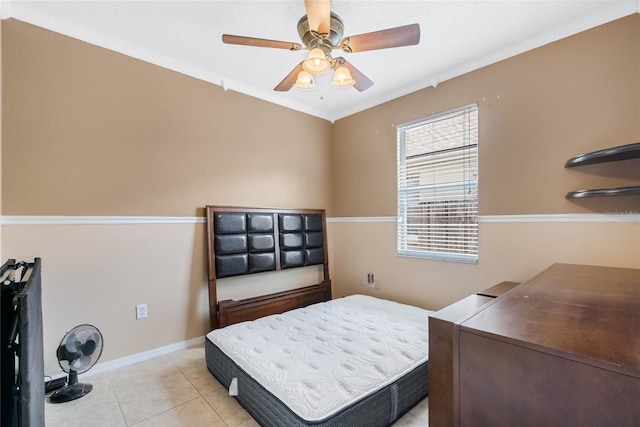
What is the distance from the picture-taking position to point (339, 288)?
3828mm

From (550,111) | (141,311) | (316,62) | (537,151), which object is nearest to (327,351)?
(141,311)

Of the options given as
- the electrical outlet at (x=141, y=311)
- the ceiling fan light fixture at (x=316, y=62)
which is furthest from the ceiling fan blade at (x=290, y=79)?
the electrical outlet at (x=141, y=311)

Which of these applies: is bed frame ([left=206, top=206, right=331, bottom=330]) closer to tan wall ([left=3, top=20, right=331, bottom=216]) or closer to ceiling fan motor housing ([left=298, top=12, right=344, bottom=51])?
tan wall ([left=3, top=20, right=331, bottom=216])

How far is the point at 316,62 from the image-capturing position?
5.76ft

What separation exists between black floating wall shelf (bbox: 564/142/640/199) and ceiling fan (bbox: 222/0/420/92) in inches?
50.8

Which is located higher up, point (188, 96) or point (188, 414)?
point (188, 96)

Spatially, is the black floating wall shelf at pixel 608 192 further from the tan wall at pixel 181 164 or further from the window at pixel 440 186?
the window at pixel 440 186

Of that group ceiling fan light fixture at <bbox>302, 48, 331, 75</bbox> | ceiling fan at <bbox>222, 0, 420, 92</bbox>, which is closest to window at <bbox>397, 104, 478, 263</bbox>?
ceiling fan at <bbox>222, 0, 420, 92</bbox>

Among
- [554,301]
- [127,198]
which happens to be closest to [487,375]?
[554,301]

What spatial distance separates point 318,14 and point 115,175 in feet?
6.48

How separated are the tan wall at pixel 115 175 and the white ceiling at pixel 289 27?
0.51 ft

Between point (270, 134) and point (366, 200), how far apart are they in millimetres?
1385

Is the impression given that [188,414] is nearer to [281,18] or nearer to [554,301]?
[554,301]

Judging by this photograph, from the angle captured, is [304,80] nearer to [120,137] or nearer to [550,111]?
[120,137]
